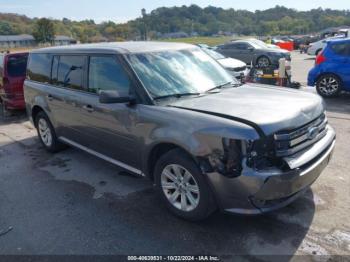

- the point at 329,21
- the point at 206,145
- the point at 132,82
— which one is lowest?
the point at 206,145

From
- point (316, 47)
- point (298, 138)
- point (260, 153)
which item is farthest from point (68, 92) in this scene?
point (316, 47)

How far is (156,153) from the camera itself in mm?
3668

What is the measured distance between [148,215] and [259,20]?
5367 inches

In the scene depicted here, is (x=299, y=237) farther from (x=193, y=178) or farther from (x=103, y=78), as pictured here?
(x=103, y=78)

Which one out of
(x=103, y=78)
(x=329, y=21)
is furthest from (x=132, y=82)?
(x=329, y=21)

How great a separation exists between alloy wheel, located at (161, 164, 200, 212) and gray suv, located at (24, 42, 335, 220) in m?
0.01

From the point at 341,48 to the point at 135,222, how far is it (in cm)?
773

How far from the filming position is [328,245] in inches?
120

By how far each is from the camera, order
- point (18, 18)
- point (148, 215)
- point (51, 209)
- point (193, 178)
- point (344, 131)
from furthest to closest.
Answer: point (18, 18)
point (344, 131)
point (51, 209)
point (148, 215)
point (193, 178)

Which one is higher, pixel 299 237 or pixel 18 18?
pixel 18 18

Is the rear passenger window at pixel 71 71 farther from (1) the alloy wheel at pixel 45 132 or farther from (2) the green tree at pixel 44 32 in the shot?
(2) the green tree at pixel 44 32

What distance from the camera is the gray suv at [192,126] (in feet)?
9.49

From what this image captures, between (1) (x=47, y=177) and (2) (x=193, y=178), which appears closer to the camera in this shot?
(2) (x=193, y=178)

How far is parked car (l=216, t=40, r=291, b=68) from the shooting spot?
56.4 ft
